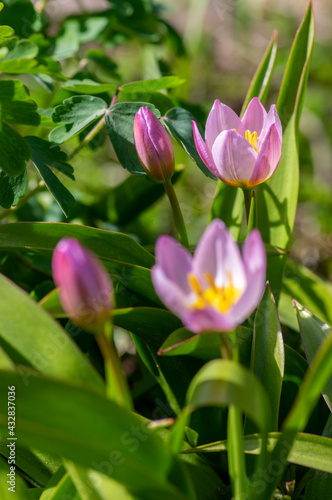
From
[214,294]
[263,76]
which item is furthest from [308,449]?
[263,76]

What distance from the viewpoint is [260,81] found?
1035 millimetres

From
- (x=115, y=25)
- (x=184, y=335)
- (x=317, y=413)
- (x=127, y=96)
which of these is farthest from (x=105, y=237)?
(x=115, y=25)

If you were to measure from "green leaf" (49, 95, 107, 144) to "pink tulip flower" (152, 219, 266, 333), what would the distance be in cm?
41

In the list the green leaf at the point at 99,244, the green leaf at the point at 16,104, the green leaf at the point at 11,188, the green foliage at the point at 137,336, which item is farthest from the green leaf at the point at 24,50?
the green leaf at the point at 99,244

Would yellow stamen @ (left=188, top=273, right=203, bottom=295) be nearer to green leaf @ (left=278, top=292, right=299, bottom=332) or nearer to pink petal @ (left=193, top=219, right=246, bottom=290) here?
pink petal @ (left=193, top=219, right=246, bottom=290)

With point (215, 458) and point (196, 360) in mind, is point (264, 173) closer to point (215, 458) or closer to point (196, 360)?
point (196, 360)

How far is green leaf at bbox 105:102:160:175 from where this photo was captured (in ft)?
2.90

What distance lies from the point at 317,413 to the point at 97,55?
0.90m

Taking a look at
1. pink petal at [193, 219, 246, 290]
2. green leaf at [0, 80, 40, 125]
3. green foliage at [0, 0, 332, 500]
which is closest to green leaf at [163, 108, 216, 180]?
green foliage at [0, 0, 332, 500]

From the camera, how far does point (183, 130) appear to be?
0.91m

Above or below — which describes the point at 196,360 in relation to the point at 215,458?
above

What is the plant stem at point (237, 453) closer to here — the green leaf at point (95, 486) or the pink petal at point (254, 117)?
the green leaf at point (95, 486)

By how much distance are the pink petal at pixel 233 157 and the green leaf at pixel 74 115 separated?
10.2 inches

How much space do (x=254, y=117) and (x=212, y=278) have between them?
1.16 feet
